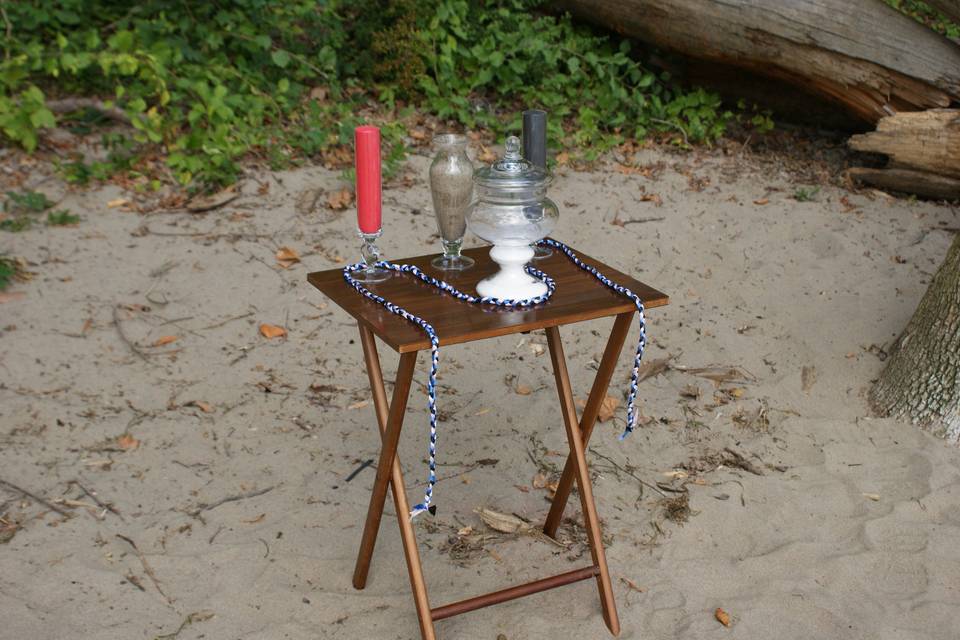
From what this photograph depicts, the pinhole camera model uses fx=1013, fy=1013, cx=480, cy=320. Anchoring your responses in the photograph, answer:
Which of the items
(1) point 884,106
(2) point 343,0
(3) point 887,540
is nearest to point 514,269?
(3) point 887,540

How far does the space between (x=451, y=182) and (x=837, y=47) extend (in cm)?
368

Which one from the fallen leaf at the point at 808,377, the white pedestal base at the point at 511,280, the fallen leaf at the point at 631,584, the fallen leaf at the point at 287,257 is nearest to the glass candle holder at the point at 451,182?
the white pedestal base at the point at 511,280

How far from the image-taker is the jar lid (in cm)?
254

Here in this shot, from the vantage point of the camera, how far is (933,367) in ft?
12.1

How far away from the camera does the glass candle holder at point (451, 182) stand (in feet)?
8.57

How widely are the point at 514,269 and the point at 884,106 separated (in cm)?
379

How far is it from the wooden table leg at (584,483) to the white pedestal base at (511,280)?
0.22 m

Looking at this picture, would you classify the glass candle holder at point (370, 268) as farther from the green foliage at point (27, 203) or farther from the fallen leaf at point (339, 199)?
the green foliage at point (27, 203)

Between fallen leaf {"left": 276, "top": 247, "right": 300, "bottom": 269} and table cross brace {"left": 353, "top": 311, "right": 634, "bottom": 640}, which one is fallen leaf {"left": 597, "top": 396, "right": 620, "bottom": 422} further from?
fallen leaf {"left": 276, "top": 247, "right": 300, "bottom": 269}

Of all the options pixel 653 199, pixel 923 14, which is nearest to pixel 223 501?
pixel 653 199

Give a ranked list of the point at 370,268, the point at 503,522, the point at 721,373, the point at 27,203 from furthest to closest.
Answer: the point at 27,203 → the point at 721,373 → the point at 503,522 → the point at 370,268

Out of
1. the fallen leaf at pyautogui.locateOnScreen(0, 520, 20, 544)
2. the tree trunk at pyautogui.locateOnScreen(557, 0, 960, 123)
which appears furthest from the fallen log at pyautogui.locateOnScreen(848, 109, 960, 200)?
the fallen leaf at pyautogui.locateOnScreen(0, 520, 20, 544)

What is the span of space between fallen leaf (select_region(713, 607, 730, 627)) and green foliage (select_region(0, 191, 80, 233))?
3625mm

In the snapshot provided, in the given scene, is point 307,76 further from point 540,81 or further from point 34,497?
point 34,497
